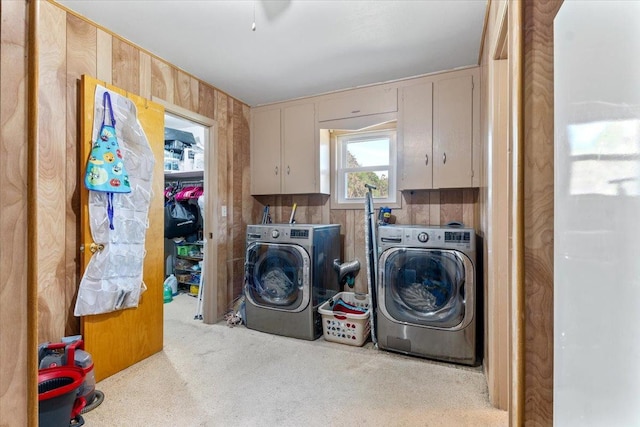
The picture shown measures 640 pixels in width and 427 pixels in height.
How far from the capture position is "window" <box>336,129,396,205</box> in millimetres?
3109

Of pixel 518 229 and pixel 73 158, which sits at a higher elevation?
pixel 73 158

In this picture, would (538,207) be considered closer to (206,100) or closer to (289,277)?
(289,277)

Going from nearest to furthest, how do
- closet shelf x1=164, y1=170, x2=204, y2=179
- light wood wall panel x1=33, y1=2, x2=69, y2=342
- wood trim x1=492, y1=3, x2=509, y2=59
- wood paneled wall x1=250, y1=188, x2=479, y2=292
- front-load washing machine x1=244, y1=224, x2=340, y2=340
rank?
1. wood trim x1=492, y1=3, x2=509, y2=59
2. light wood wall panel x1=33, y1=2, x2=69, y2=342
3. front-load washing machine x1=244, y1=224, x2=340, y2=340
4. wood paneled wall x1=250, y1=188, x2=479, y2=292
5. closet shelf x1=164, y1=170, x2=204, y2=179

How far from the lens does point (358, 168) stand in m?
3.22

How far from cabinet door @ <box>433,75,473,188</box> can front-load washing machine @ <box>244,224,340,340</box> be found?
1.13 metres

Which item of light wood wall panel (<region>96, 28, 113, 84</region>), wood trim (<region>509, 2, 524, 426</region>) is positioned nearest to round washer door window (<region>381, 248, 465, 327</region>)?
wood trim (<region>509, 2, 524, 426</region>)

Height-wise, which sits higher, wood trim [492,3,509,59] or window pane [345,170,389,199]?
wood trim [492,3,509,59]

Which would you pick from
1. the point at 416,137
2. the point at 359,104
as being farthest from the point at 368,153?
the point at 416,137

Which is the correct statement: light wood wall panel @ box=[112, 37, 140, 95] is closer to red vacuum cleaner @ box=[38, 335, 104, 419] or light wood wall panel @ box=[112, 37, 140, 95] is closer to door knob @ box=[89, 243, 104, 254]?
door knob @ box=[89, 243, 104, 254]

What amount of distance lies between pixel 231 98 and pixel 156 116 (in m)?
1.05

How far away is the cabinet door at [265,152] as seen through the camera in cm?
334

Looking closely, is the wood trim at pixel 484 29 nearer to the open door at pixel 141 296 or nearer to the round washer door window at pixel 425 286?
the round washer door window at pixel 425 286

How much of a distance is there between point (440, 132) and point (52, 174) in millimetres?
2791

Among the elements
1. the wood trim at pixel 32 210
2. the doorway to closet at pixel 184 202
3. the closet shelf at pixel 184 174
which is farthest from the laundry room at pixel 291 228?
the closet shelf at pixel 184 174
